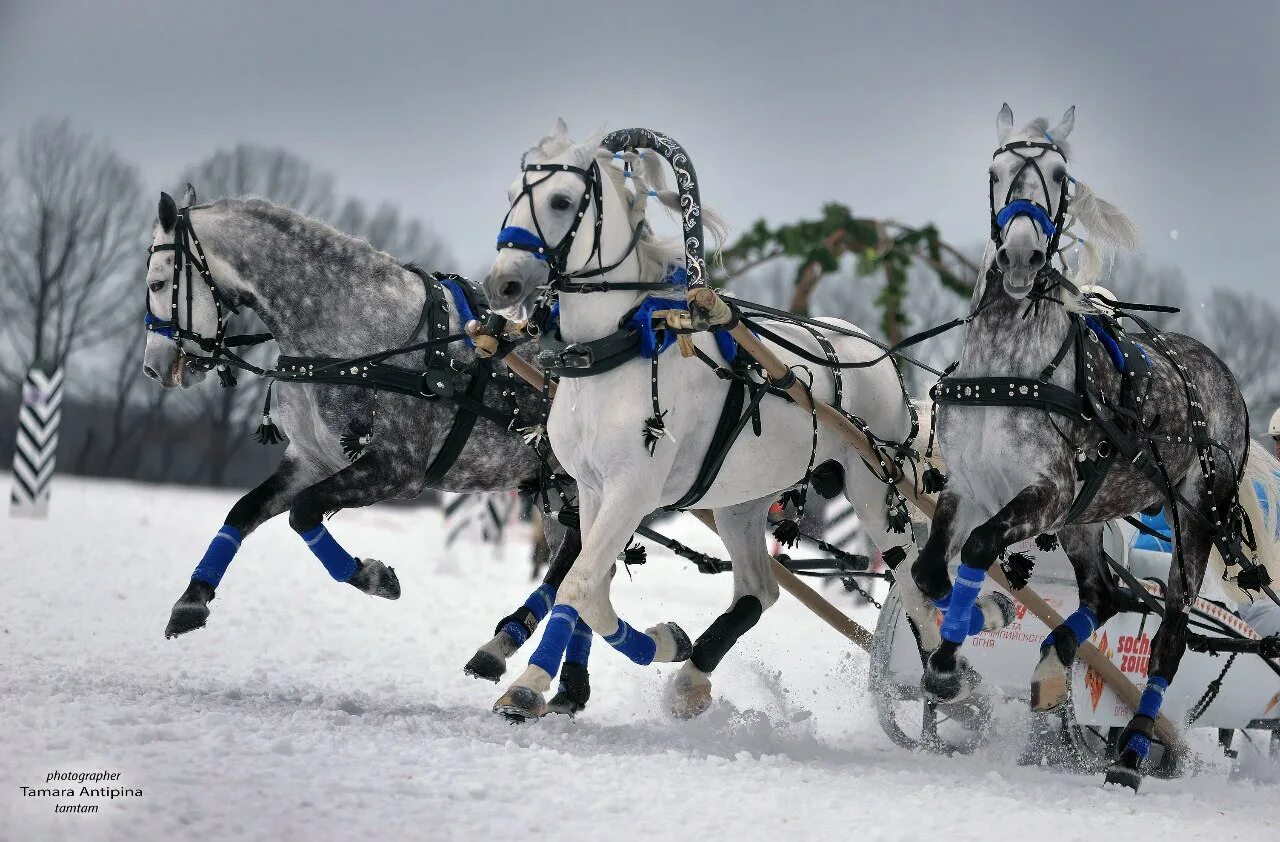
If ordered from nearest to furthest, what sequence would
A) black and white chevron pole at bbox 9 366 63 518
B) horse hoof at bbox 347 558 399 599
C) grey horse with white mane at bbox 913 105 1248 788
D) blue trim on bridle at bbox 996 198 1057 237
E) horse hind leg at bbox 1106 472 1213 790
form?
blue trim on bridle at bbox 996 198 1057 237 → grey horse with white mane at bbox 913 105 1248 788 → horse hind leg at bbox 1106 472 1213 790 → horse hoof at bbox 347 558 399 599 → black and white chevron pole at bbox 9 366 63 518

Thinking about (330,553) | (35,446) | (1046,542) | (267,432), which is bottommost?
(35,446)

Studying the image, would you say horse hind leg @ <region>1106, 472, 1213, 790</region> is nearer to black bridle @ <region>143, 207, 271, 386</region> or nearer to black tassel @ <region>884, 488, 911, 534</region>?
black tassel @ <region>884, 488, 911, 534</region>

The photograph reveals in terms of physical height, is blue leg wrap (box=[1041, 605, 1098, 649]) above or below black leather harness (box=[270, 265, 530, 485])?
below

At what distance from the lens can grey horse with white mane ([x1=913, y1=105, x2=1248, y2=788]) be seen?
15.5 feet

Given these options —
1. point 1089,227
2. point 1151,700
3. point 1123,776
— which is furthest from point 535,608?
point 1089,227

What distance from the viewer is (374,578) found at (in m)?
5.73

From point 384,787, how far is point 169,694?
1.98m

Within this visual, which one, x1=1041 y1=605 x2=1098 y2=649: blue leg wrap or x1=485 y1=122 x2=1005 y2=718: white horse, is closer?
x1=485 y1=122 x2=1005 y2=718: white horse

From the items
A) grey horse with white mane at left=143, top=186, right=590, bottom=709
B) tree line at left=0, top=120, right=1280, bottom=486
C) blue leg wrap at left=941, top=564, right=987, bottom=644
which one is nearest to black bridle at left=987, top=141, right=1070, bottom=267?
blue leg wrap at left=941, top=564, right=987, bottom=644

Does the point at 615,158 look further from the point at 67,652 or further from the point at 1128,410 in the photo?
the point at 67,652

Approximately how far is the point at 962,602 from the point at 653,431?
1.26 metres

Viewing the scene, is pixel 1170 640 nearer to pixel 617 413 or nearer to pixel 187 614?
pixel 617 413

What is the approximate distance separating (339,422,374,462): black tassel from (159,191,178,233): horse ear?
3.70 ft

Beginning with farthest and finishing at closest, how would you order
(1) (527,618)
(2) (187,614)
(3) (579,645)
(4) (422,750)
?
(3) (579,645)
(1) (527,618)
(2) (187,614)
(4) (422,750)
